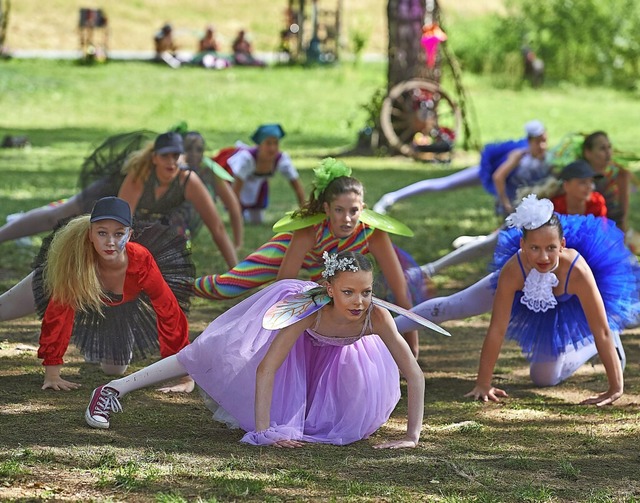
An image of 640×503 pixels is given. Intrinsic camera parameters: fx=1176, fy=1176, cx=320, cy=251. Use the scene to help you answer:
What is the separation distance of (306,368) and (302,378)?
0.10 m

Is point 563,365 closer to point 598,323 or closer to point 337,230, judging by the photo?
point 598,323

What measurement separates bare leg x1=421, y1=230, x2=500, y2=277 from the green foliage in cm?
2127

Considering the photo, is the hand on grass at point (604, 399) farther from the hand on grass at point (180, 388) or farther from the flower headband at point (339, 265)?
the hand on grass at point (180, 388)

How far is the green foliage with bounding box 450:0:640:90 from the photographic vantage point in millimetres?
30344

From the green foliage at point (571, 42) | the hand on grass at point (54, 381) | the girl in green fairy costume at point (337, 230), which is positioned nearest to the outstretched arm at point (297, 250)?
the girl in green fairy costume at point (337, 230)

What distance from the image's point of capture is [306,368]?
5.51 meters

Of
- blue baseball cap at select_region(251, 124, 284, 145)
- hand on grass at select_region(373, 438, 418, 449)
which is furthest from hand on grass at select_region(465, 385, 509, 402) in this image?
blue baseball cap at select_region(251, 124, 284, 145)

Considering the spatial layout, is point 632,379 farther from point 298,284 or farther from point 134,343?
point 134,343

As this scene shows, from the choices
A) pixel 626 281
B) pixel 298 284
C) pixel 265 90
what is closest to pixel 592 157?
pixel 626 281

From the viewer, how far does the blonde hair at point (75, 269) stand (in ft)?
19.0

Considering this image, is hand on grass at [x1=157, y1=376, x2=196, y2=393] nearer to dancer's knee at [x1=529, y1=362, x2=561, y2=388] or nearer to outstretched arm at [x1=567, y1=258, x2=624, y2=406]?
dancer's knee at [x1=529, y1=362, x2=561, y2=388]

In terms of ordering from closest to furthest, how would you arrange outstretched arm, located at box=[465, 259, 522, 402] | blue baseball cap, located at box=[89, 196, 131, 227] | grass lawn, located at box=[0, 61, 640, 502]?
grass lawn, located at box=[0, 61, 640, 502]
blue baseball cap, located at box=[89, 196, 131, 227]
outstretched arm, located at box=[465, 259, 522, 402]

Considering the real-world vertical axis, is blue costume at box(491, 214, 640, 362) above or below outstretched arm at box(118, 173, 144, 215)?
below

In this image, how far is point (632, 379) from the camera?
669cm
